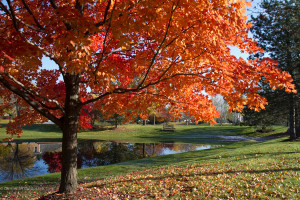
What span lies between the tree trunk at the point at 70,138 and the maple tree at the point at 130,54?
0.02m

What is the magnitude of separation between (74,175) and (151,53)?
12.6 ft

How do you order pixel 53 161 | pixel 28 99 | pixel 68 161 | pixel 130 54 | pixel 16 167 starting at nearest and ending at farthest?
pixel 28 99 → pixel 68 161 → pixel 130 54 → pixel 16 167 → pixel 53 161

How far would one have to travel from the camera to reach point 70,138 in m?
5.54

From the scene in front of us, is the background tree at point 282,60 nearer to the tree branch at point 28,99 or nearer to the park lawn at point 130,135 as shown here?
the park lawn at point 130,135

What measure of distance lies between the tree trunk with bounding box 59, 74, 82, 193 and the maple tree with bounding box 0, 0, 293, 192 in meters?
0.02

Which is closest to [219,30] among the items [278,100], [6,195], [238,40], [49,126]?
[238,40]

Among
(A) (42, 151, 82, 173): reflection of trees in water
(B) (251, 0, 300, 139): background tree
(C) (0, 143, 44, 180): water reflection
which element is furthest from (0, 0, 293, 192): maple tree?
(B) (251, 0, 300, 139): background tree

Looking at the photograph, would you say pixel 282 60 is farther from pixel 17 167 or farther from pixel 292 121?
pixel 17 167

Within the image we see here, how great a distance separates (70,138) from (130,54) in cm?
299

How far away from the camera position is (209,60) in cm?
503

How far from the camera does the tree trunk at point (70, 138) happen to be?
17.9 feet

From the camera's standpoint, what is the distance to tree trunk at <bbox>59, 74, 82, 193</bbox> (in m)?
5.44

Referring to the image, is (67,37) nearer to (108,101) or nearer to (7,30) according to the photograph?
(7,30)

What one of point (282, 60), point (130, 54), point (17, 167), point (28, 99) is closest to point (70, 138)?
point (28, 99)
